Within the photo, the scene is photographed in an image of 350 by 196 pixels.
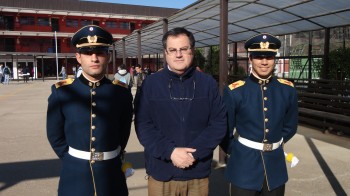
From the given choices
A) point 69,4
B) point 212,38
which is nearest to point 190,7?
point 212,38

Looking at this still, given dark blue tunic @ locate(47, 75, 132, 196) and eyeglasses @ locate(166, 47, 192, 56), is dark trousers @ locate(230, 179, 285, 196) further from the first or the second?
eyeglasses @ locate(166, 47, 192, 56)

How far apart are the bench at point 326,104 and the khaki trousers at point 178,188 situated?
18.4ft

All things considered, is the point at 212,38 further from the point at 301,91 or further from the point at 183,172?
the point at 183,172

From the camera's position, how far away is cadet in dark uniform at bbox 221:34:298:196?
8.34 ft

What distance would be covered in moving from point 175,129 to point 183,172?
31cm

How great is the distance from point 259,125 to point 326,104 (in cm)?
635

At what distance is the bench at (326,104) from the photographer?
24.4ft

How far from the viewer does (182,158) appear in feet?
7.32

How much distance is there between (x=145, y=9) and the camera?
52469 millimetres

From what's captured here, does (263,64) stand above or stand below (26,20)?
below

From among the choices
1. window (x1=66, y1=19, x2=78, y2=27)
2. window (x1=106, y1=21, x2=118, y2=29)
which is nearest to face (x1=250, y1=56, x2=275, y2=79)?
window (x1=66, y1=19, x2=78, y2=27)

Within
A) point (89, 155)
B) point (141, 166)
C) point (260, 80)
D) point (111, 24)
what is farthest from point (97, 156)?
point (111, 24)

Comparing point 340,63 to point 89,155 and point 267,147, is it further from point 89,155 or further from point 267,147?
point 89,155

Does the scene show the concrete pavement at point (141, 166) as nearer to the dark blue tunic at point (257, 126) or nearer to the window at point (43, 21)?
the dark blue tunic at point (257, 126)
